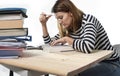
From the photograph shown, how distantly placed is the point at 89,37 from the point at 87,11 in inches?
46.3

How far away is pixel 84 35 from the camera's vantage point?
1.56 m

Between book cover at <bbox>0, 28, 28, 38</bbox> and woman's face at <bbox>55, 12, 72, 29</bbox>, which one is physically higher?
woman's face at <bbox>55, 12, 72, 29</bbox>

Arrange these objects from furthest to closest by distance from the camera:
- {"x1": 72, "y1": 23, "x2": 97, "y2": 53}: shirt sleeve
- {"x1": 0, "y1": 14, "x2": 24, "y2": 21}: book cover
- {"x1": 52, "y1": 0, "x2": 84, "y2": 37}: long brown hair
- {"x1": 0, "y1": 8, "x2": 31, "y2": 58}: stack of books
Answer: {"x1": 52, "y1": 0, "x2": 84, "y2": 37}: long brown hair → {"x1": 72, "y1": 23, "x2": 97, "y2": 53}: shirt sleeve → {"x1": 0, "y1": 14, "x2": 24, "y2": 21}: book cover → {"x1": 0, "y1": 8, "x2": 31, "y2": 58}: stack of books

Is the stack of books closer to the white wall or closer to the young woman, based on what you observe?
the young woman

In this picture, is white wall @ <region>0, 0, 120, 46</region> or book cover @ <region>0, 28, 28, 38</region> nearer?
book cover @ <region>0, 28, 28, 38</region>

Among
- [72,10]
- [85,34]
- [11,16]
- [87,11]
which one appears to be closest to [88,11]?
[87,11]

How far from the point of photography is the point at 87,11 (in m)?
2.65

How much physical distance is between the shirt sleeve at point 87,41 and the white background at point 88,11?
998 mm

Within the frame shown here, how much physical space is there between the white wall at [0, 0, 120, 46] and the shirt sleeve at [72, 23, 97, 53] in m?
1.00

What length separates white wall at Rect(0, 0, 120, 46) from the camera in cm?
252

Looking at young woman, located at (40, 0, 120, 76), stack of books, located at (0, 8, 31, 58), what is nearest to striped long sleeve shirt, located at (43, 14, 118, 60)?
young woman, located at (40, 0, 120, 76)

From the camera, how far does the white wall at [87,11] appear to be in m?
2.52

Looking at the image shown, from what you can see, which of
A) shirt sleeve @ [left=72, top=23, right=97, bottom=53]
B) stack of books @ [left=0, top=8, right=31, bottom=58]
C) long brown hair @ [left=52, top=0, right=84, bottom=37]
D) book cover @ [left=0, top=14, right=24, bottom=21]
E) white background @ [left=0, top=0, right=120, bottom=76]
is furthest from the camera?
white background @ [left=0, top=0, right=120, bottom=76]

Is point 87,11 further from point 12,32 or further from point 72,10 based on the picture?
point 12,32
